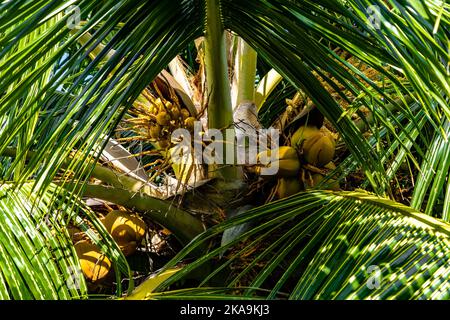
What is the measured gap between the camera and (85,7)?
783 mm

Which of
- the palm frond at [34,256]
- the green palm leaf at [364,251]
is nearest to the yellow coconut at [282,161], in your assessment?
the green palm leaf at [364,251]

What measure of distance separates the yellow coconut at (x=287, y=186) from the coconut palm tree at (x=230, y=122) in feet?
0.18

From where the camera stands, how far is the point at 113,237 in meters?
1.43

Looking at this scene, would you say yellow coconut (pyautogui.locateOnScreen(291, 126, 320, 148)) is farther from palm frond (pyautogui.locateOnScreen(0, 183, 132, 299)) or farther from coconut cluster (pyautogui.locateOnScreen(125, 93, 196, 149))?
palm frond (pyautogui.locateOnScreen(0, 183, 132, 299))

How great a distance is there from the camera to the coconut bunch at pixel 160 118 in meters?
1.34

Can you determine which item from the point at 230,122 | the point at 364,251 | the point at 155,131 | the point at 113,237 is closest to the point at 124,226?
the point at 113,237

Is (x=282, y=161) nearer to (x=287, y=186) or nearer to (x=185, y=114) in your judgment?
(x=287, y=186)

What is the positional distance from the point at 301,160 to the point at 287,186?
0.06 meters

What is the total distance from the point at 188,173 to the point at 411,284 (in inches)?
25.0

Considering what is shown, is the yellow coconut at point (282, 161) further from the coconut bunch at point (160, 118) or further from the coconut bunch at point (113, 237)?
the coconut bunch at point (113, 237)

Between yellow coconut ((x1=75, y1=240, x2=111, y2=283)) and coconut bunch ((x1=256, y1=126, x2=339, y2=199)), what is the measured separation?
380 millimetres
